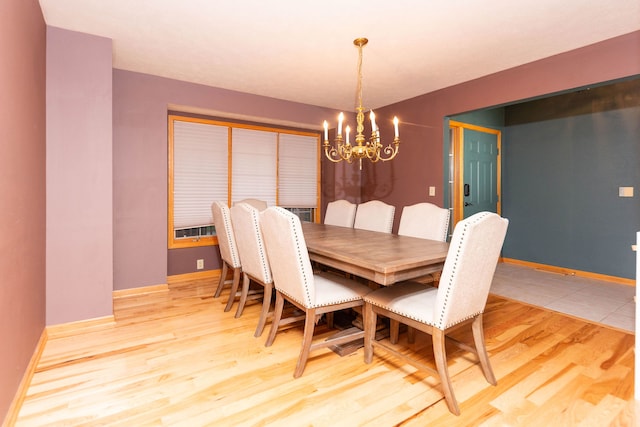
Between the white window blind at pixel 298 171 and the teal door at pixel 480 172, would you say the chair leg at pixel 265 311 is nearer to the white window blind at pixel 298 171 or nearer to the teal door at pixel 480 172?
the white window blind at pixel 298 171

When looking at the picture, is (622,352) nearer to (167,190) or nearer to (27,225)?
(27,225)

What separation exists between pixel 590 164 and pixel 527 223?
3.59 ft

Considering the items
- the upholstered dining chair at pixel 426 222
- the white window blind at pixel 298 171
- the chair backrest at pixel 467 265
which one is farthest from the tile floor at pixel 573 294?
the white window blind at pixel 298 171

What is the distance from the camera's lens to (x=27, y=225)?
78.0 inches

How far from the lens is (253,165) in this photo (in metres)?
4.52

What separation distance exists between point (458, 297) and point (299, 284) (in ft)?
2.89

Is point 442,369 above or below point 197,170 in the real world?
below

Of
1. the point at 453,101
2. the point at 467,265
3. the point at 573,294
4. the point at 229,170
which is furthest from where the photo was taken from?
the point at 229,170

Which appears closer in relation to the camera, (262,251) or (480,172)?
(262,251)

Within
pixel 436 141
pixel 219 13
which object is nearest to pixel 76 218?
pixel 219 13

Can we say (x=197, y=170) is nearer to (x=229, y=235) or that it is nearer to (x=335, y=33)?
(x=229, y=235)

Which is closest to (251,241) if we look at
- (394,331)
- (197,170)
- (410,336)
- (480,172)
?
(394,331)

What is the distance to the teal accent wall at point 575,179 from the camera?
3.97 metres

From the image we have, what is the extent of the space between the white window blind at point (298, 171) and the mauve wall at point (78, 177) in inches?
92.8
